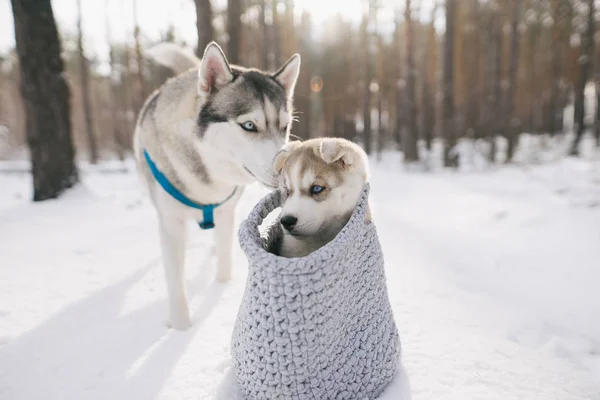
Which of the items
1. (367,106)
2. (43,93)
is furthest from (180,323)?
(367,106)

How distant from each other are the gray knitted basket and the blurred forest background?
6379 mm

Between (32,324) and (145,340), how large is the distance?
31.6 inches

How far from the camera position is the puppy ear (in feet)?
6.49

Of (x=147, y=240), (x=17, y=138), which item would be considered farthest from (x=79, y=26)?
(x=17, y=138)

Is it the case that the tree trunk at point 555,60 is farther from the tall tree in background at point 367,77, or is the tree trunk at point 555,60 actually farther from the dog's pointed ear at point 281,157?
the dog's pointed ear at point 281,157

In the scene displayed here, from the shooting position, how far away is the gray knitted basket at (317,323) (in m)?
1.45

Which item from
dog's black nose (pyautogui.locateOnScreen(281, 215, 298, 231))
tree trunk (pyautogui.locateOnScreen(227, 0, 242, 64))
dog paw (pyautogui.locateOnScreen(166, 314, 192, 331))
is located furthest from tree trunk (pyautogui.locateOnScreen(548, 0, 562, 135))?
dog paw (pyautogui.locateOnScreen(166, 314, 192, 331))

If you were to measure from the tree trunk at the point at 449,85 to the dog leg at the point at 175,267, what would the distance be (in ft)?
33.3

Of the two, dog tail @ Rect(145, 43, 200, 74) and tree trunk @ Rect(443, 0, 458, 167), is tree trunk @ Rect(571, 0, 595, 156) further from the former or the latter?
dog tail @ Rect(145, 43, 200, 74)

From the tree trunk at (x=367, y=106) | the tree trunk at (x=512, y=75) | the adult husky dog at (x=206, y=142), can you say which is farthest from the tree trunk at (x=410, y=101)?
the adult husky dog at (x=206, y=142)

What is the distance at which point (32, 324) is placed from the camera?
250 cm

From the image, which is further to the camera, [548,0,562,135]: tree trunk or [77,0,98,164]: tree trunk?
[77,0,98,164]: tree trunk

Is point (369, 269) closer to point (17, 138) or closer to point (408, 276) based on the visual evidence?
point (408, 276)

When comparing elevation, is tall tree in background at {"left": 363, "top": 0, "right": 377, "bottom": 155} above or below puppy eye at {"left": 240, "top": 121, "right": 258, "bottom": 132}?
above
